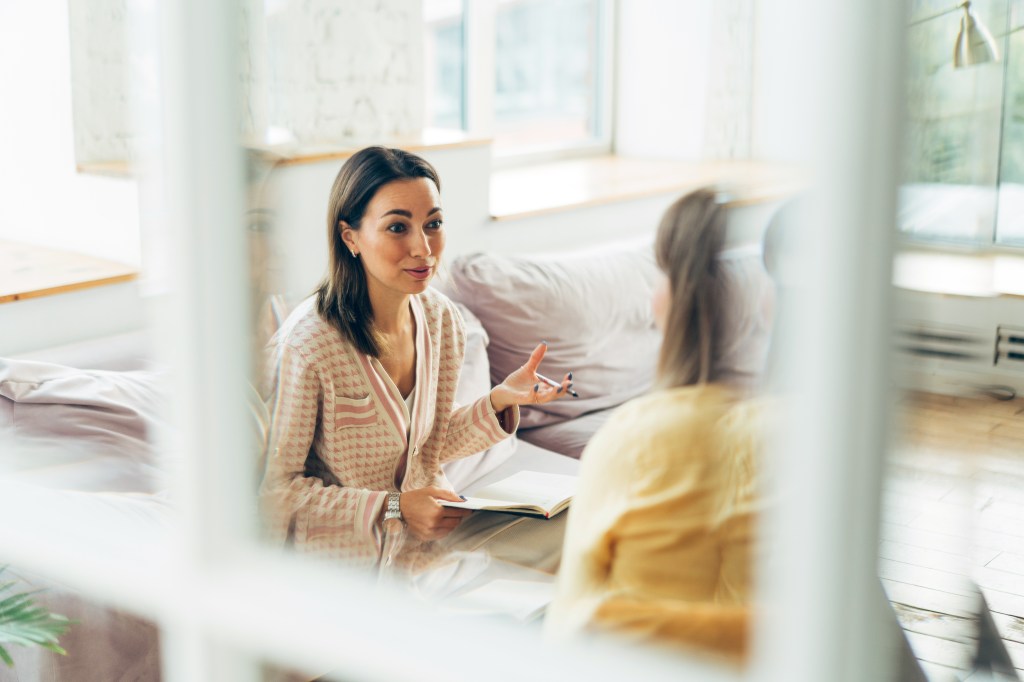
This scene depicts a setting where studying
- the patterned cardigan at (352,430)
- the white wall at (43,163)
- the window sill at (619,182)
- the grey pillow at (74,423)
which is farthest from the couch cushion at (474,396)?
the white wall at (43,163)

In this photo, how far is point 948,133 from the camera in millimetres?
479

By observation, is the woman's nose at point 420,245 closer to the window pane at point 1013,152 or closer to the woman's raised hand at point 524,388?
the woman's raised hand at point 524,388

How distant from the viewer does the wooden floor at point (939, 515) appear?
1.56ft

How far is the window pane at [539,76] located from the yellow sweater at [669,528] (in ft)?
4.24

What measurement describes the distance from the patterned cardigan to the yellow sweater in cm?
19

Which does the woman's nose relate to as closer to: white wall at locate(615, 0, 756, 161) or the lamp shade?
white wall at locate(615, 0, 756, 161)

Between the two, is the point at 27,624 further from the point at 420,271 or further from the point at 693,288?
the point at 693,288

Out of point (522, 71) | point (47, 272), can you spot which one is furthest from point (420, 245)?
point (522, 71)

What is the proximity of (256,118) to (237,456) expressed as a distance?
0.24 metres

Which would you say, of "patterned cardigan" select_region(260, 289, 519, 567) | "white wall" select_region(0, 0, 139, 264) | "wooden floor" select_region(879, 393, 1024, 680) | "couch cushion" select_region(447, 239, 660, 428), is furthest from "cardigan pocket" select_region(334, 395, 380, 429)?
"white wall" select_region(0, 0, 139, 264)

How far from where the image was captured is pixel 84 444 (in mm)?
1329

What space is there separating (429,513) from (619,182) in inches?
14.3

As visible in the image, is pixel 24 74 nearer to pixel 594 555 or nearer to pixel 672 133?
pixel 672 133

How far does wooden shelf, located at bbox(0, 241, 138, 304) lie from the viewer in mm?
Result: 1474
